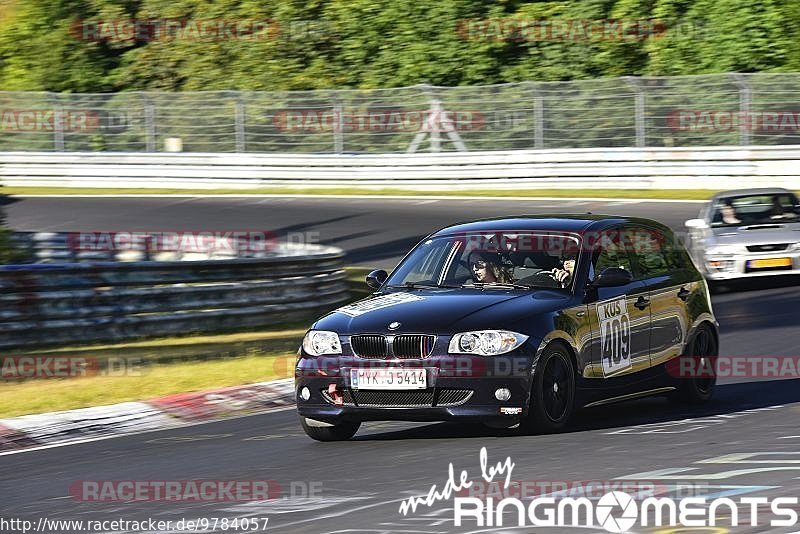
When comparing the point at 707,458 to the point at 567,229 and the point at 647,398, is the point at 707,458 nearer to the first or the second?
the point at 567,229

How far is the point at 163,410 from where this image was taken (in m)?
11.8

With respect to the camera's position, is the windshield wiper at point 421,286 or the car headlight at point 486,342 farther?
the windshield wiper at point 421,286

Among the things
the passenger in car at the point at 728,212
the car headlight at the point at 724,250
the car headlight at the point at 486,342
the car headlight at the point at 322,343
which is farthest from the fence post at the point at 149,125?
the car headlight at the point at 486,342

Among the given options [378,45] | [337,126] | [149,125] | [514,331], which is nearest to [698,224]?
[514,331]

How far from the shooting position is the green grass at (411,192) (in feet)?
100.0

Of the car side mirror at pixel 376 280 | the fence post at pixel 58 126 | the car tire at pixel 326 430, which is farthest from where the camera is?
the fence post at pixel 58 126

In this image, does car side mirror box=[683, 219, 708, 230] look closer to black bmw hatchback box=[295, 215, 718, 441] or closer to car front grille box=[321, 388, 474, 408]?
black bmw hatchback box=[295, 215, 718, 441]

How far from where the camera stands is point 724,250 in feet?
62.1

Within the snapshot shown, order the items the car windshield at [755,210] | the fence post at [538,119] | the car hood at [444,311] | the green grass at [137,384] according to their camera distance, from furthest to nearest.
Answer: the fence post at [538,119], the car windshield at [755,210], the green grass at [137,384], the car hood at [444,311]

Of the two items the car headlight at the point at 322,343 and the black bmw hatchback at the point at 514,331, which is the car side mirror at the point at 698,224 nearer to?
the black bmw hatchback at the point at 514,331

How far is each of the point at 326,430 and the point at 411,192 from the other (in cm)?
2339

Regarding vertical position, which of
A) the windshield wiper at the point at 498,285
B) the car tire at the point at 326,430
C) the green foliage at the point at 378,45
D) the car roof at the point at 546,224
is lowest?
the car tire at the point at 326,430

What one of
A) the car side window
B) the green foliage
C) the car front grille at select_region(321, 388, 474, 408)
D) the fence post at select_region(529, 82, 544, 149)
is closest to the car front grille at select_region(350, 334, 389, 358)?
the car front grille at select_region(321, 388, 474, 408)

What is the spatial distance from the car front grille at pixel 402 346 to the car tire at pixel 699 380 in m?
2.70
